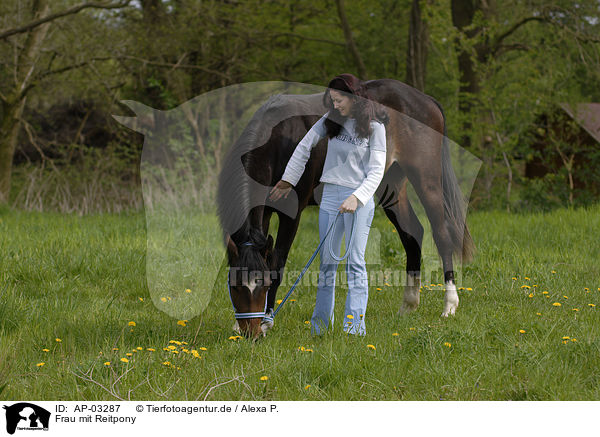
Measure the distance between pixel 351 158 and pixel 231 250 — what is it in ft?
3.53

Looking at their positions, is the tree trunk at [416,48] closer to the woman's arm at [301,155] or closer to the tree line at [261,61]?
the tree line at [261,61]

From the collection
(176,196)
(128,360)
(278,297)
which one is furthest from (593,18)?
(128,360)

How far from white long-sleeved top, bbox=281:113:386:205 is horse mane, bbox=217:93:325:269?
1.09 feet

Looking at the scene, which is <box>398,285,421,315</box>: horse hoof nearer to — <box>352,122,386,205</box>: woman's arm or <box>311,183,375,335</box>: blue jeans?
<box>311,183,375,335</box>: blue jeans

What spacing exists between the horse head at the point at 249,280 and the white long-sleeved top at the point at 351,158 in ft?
2.10

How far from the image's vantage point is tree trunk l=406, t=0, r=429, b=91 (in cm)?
1291

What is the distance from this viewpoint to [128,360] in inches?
137

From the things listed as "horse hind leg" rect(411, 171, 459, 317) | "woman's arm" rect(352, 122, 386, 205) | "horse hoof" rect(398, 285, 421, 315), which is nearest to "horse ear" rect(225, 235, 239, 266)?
"woman's arm" rect(352, 122, 386, 205)

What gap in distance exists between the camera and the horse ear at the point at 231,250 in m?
3.79

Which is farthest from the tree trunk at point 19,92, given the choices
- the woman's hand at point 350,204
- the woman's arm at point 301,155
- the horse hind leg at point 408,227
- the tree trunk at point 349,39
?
the woman's hand at point 350,204

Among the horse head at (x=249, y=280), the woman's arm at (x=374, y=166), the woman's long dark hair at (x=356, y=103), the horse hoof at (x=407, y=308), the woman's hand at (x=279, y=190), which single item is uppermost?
the woman's long dark hair at (x=356, y=103)

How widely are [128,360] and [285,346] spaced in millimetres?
1044

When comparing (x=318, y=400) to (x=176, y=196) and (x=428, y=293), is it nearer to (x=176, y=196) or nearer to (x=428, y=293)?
(x=428, y=293)
